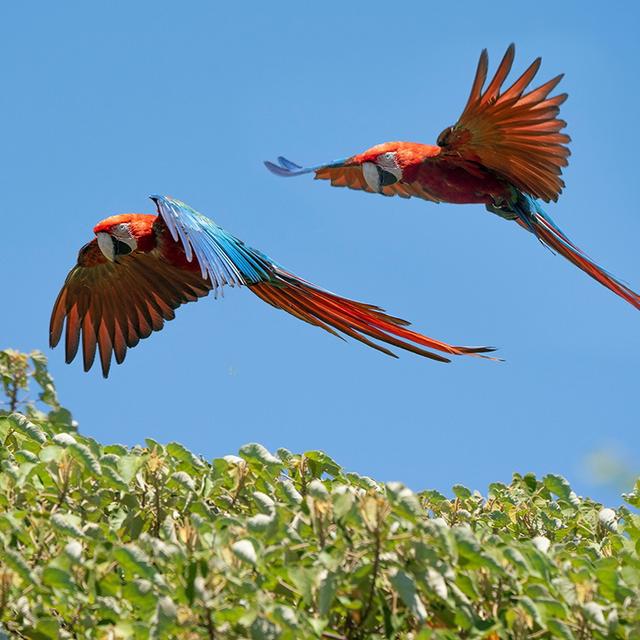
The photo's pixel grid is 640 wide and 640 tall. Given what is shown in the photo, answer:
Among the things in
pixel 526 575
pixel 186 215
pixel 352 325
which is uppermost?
pixel 186 215

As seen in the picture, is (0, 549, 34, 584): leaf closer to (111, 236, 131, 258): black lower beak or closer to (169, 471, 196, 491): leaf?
(169, 471, 196, 491): leaf

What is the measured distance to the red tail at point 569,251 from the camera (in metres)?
4.11

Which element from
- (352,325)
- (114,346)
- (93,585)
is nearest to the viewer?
(93,585)


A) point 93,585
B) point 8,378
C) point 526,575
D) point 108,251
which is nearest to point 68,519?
point 93,585

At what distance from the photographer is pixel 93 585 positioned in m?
2.00

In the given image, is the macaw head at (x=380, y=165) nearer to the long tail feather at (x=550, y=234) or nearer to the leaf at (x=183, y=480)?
the long tail feather at (x=550, y=234)

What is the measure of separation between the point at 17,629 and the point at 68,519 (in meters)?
0.23

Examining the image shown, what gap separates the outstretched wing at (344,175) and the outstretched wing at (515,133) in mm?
522

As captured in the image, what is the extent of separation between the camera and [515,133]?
4.01 metres

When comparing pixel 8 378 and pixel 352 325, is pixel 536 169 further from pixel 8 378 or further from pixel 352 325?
pixel 8 378

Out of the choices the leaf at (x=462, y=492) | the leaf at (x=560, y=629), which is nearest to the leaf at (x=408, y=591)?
the leaf at (x=560, y=629)

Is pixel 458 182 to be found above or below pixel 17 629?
above

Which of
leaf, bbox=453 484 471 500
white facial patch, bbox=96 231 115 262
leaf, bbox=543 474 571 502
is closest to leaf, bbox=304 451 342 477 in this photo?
leaf, bbox=453 484 471 500

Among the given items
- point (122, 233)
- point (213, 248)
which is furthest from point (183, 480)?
point (122, 233)
